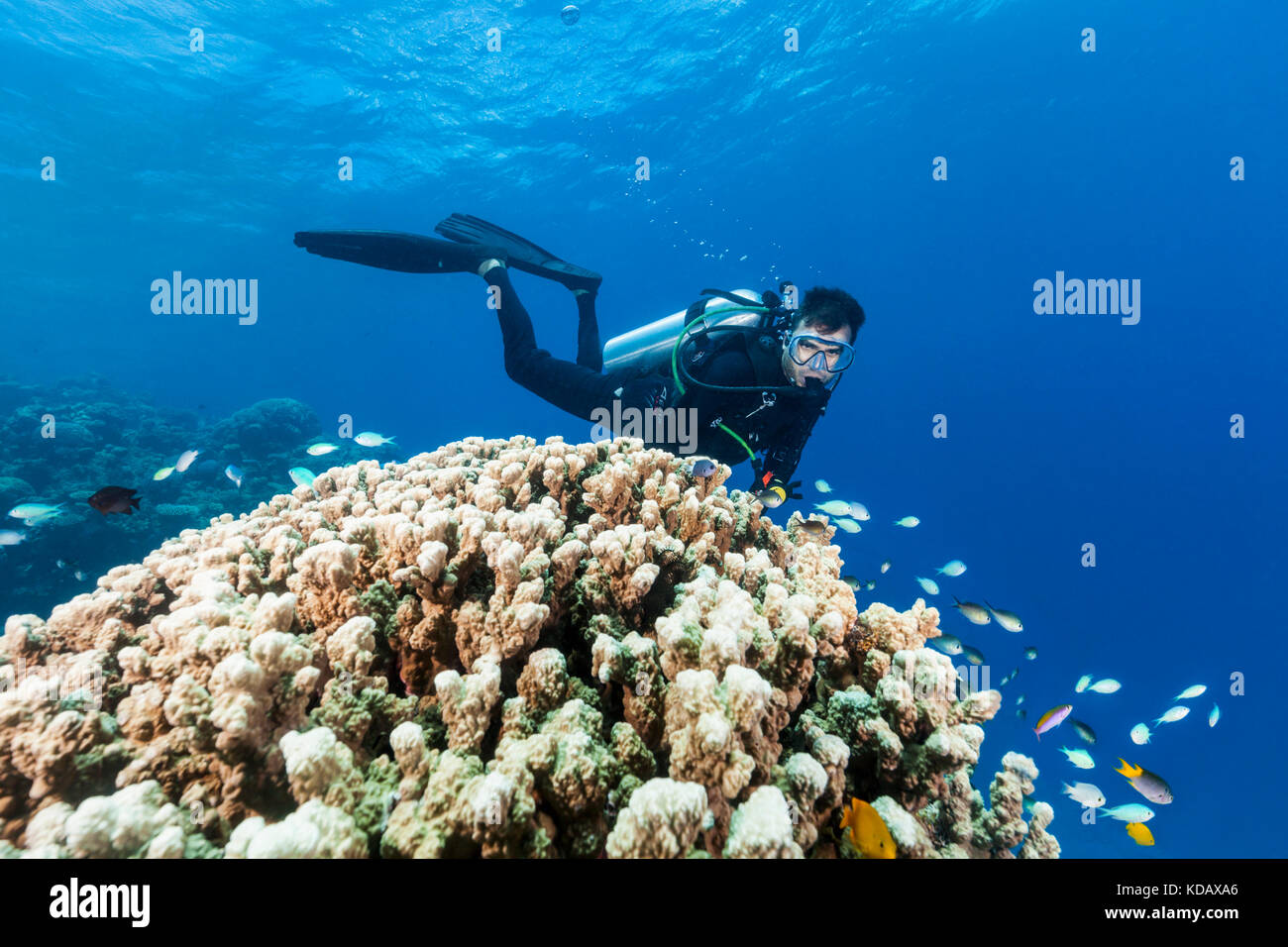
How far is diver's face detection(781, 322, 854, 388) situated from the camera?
5.64 metres

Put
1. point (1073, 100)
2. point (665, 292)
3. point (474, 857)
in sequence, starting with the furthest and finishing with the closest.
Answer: point (665, 292), point (1073, 100), point (474, 857)

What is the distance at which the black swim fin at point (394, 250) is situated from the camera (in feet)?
22.5

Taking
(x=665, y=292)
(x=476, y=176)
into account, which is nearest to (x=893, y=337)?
(x=665, y=292)

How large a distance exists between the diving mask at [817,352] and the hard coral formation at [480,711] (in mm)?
3609

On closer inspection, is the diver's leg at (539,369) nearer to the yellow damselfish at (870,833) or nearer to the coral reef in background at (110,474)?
the yellow damselfish at (870,833)

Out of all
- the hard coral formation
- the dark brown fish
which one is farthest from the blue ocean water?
the dark brown fish

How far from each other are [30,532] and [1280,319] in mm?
95785

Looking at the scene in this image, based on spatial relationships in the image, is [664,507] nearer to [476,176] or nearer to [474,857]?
[474,857]

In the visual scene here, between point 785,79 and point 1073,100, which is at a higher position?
point 1073,100

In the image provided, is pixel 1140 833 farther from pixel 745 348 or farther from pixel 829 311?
pixel 745 348

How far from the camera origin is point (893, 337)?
89.1m

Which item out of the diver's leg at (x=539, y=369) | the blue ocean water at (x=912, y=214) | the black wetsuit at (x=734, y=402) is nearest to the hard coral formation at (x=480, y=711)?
the black wetsuit at (x=734, y=402)

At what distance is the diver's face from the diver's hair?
41mm

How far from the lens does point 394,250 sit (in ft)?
23.4
